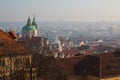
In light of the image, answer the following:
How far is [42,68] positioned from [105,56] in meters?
14.8

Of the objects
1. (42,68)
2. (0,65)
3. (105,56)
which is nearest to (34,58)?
(42,68)

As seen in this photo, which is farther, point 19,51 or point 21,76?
point 19,51

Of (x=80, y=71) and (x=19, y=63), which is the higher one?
(x=19, y=63)

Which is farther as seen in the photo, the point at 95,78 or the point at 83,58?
the point at 83,58

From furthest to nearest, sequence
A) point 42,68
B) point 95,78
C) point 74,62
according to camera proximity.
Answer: point 74,62
point 95,78
point 42,68

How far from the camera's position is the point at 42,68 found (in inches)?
1105

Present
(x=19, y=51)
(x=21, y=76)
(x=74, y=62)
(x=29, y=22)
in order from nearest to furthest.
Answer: (x=21, y=76), (x=19, y=51), (x=74, y=62), (x=29, y=22)

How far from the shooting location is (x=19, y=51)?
98.6ft

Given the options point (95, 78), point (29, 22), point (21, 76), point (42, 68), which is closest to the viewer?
point (21, 76)

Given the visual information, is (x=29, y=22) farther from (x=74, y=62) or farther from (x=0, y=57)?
(x=0, y=57)

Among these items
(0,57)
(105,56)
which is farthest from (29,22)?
(0,57)

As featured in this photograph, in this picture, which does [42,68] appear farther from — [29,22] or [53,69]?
[29,22]

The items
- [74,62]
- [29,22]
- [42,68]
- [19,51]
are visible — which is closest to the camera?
[42,68]

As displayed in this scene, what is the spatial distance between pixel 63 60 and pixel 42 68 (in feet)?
36.6
